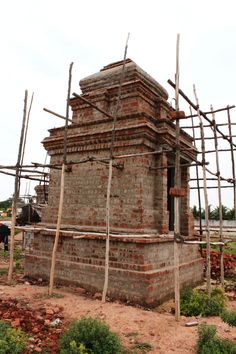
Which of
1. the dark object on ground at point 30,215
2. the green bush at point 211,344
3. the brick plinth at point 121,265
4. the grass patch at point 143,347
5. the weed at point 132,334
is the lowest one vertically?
the grass patch at point 143,347

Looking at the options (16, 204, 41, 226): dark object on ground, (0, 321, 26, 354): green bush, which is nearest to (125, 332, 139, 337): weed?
(0, 321, 26, 354): green bush

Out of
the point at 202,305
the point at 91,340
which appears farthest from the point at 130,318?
the point at 202,305

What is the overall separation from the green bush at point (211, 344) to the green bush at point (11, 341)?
248cm

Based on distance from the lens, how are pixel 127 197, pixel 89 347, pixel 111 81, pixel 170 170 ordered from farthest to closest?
pixel 170 170 < pixel 111 81 < pixel 127 197 < pixel 89 347

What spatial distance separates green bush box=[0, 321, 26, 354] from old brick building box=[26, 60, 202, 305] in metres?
2.93

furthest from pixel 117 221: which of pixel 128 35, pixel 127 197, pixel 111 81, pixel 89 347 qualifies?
pixel 128 35

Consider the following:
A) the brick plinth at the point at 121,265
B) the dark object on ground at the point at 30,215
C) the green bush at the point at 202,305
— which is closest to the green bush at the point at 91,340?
the brick plinth at the point at 121,265

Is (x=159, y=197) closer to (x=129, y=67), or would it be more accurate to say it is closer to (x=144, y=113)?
A: (x=144, y=113)

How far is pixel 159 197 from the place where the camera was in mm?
7863

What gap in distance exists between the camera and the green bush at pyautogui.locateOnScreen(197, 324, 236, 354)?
4.23 metres

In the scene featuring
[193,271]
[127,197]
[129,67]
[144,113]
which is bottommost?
[193,271]

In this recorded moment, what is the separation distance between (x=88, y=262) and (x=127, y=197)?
Result: 189cm

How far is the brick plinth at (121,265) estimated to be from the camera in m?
6.69

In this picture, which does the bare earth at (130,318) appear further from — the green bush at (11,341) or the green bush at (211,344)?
the green bush at (11,341)
